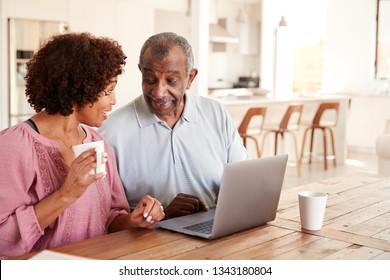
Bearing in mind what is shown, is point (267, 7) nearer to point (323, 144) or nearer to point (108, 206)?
Result: point (323, 144)

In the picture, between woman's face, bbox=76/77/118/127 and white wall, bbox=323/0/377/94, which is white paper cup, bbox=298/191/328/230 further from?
white wall, bbox=323/0/377/94

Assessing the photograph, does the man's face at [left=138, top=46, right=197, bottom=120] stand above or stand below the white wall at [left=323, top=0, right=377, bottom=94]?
below

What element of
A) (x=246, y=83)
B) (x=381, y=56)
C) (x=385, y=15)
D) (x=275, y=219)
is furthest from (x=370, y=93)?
(x=275, y=219)

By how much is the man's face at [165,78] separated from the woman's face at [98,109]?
1.23 feet

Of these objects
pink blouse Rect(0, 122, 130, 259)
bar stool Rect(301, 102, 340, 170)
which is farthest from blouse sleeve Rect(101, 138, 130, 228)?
bar stool Rect(301, 102, 340, 170)

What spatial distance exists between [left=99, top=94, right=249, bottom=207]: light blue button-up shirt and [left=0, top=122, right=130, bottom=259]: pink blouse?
1.29 feet

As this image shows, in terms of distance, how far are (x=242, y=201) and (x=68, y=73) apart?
0.64 meters

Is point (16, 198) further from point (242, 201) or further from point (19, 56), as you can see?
point (19, 56)

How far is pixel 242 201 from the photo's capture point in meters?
1.76

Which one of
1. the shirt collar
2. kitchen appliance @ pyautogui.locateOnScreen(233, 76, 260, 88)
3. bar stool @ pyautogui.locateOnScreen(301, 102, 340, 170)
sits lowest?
bar stool @ pyautogui.locateOnScreen(301, 102, 340, 170)

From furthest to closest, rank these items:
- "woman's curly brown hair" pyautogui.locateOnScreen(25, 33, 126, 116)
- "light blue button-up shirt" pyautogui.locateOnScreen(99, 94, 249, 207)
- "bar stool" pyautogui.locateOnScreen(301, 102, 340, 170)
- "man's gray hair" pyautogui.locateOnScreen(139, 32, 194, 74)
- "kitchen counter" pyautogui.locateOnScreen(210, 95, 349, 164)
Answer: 1. "bar stool" pyautogui.locateOnScreen(301, 102, 340, 170)
2. "kitchen counter" pyautogui.locateOnScreen(210, 95, 349, 164)
3. "light blue button-up shirt" pyautogui.locateOnScreen(99, 94, 249, 207)
4. "man's gray hair" pyautogui.locateOnScreen(139, 32, 194, 74)
5. "woman's curly brown hair" pyautogui.locateOnScreen(25, 33, 126, 116)

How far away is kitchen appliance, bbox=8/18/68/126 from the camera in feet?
21.4

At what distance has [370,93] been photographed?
29.7 ft
